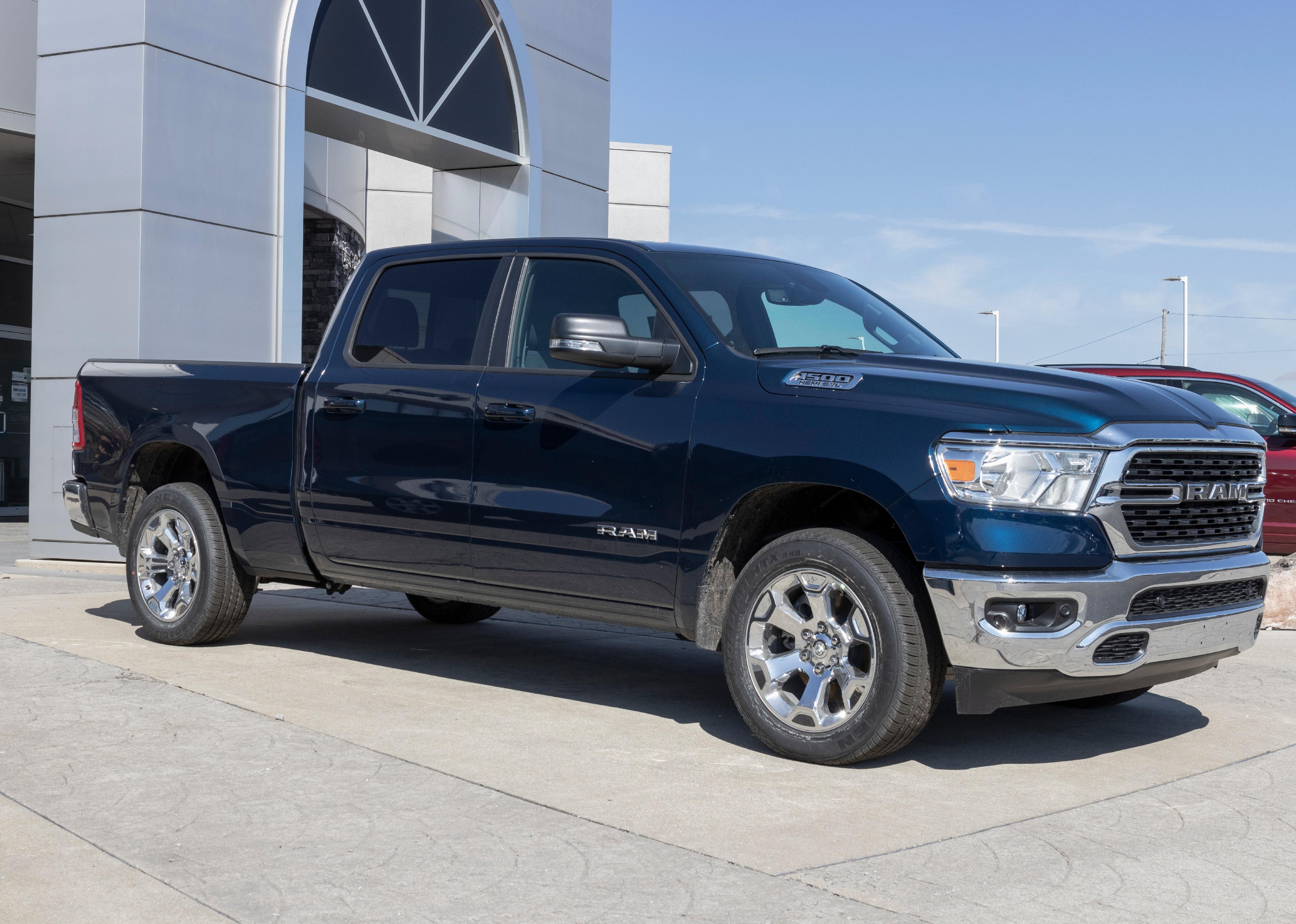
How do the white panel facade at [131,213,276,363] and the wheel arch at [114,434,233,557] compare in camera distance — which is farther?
the white panel facade at [131,213,276,363]

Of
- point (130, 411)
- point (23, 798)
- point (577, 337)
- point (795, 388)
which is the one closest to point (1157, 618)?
point (795, 388)

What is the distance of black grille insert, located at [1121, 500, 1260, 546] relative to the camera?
4582 mm

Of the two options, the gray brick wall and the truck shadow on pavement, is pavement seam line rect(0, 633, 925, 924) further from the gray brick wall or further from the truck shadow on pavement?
the gray brick wall

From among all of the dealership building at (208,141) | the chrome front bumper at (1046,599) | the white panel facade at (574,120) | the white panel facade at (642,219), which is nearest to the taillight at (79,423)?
the dealership building at (208,141)

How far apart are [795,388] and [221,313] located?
26.0 ft

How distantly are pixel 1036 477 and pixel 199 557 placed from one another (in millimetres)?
4458

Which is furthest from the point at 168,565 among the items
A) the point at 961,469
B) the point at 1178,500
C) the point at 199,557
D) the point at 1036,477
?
the point at 1178,500

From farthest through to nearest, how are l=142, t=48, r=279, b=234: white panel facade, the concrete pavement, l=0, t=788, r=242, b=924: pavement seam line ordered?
l=142, t=48, r=279, b=234: white panel facade < the concrete pavement < l=0, t=788, r=242, b=924: pavement seam line

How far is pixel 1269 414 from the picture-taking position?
35.3ft

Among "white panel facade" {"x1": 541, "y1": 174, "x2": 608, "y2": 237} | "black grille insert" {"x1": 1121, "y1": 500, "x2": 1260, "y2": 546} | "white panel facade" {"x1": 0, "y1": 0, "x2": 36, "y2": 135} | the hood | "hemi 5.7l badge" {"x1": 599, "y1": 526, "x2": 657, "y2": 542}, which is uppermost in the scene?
"white panel facade" {"x1": 0, "y1": 0, "x2": 36, "y2": 135}

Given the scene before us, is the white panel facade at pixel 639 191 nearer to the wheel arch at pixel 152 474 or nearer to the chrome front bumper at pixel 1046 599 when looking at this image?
the wheel arch at pixel 152 474

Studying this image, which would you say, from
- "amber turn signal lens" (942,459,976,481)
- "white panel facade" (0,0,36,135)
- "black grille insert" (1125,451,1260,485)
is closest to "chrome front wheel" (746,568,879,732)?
"amber turn signal lens" (942,459,976,481)

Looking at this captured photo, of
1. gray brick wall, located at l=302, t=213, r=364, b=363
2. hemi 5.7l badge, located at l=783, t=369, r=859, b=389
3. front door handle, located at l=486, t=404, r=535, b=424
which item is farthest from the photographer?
gray brick wall, located at l=302, t=213, r=364, b=363

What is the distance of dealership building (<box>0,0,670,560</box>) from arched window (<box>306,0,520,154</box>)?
0.02 metres
